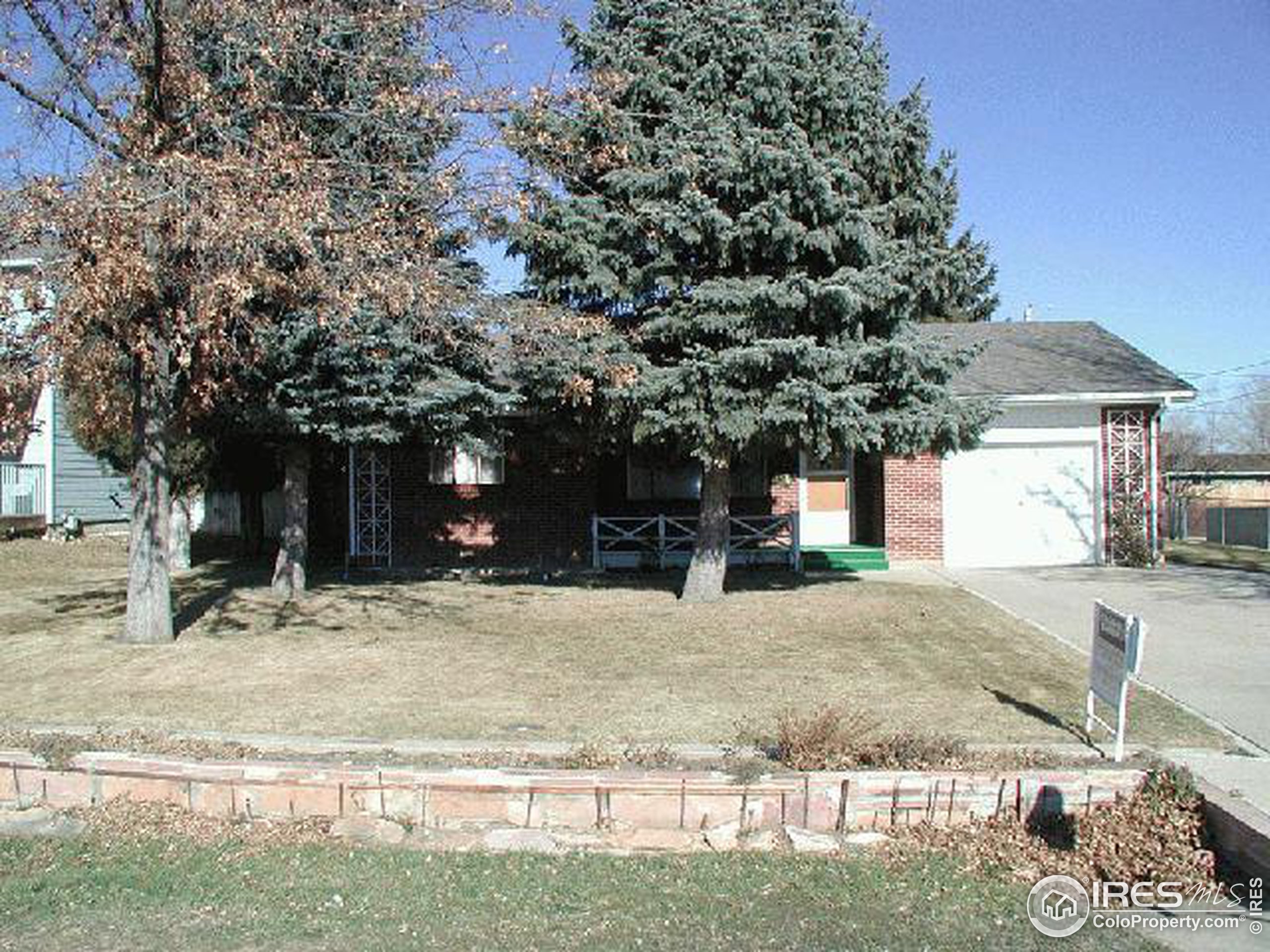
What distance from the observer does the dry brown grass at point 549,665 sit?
7.63 meters

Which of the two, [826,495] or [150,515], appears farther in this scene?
[826,495]

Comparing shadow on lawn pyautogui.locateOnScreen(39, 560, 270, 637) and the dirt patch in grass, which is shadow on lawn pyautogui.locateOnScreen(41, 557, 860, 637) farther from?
the dirt patch in grass

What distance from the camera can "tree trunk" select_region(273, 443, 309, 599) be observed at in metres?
14.1

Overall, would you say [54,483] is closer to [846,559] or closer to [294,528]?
[294,528]

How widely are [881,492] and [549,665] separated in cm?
986

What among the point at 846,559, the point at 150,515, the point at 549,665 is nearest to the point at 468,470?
the point at 846,559

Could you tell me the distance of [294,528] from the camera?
46.5 feet

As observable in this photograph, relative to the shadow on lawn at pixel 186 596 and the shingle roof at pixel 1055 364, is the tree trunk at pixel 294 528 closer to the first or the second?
the shadow on lawn at pixel 186 596

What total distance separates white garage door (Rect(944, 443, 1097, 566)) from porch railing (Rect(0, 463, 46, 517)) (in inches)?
691

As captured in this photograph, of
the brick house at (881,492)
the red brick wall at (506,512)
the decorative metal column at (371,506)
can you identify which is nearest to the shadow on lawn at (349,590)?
the decorative metal column at (371,506)

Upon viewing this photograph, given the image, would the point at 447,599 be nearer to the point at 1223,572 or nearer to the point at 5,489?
the point at 1223,572

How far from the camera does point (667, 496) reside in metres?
18.0

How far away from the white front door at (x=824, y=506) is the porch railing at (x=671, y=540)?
111cm

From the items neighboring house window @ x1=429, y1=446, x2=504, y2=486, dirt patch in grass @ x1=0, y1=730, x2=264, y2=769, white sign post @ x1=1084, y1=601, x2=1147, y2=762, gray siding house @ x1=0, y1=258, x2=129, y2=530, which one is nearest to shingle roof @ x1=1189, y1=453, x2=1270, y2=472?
neighboring house window @ x1=429, y1=446, x2=504, y2=486
